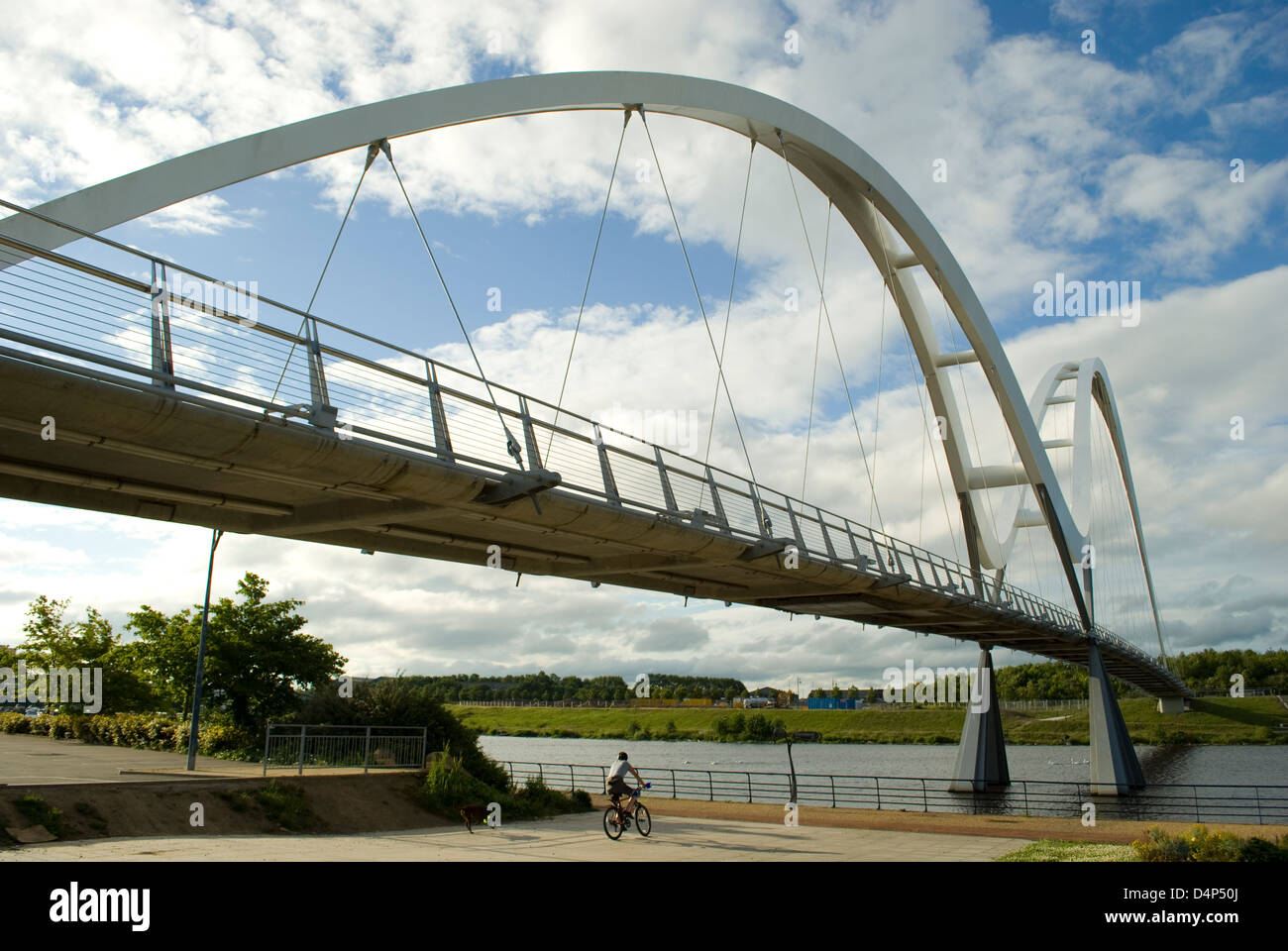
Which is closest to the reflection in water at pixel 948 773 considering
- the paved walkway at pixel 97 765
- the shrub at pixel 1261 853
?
the paved walkway at pixel 97 765

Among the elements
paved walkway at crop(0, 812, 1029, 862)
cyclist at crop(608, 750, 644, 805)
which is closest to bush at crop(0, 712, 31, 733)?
paved walkway at crop(0, 812, 1029, 862)

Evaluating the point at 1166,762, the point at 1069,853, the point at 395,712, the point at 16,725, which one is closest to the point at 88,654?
the point at 16,725

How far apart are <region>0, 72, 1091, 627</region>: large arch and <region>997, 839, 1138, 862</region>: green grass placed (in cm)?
1407

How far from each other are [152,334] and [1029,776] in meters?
48.9

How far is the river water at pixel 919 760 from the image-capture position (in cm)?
4944

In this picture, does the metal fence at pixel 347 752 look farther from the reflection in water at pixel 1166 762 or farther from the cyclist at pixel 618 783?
the reflection in water at pixel 1166 762

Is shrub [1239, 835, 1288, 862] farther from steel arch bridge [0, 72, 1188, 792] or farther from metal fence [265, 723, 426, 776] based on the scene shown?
metal fence [265, 723, 426, 776]

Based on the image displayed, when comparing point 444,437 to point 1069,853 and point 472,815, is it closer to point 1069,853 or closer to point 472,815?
point 472,815

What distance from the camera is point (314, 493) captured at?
12.5 m

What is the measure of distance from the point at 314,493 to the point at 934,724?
80.1 m

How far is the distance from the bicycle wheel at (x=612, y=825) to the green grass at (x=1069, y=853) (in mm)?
5790
